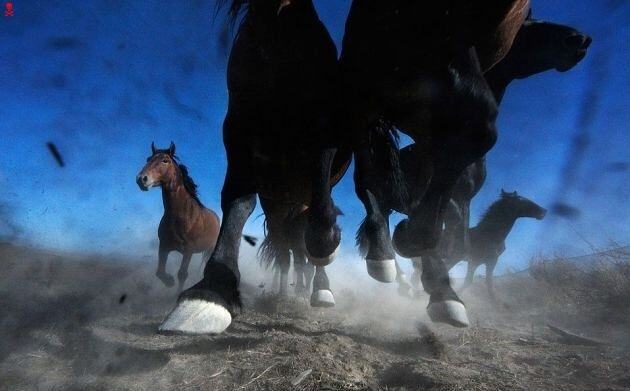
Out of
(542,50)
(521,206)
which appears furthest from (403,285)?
(542,50)

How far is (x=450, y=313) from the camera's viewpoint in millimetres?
2277

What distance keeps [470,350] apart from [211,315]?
2.16 m

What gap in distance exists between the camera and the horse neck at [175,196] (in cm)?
767

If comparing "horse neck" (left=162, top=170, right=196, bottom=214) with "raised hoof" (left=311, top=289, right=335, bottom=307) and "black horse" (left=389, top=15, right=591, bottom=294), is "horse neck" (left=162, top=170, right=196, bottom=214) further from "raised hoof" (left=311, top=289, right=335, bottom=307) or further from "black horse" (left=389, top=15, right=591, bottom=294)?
"black horse" (left=389, top=15, right=591, bottom=294)

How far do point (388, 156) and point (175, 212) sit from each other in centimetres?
650

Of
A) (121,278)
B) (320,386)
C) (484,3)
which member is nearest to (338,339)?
(320,386)

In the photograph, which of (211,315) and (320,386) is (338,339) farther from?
(211,315)

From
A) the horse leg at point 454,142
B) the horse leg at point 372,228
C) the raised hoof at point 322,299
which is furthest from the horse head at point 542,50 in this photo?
the raised hoof at point 322,299

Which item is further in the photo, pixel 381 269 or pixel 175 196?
pixel 175 196

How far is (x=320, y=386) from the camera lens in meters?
1.43

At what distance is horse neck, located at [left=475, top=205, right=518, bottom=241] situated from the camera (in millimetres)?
9875

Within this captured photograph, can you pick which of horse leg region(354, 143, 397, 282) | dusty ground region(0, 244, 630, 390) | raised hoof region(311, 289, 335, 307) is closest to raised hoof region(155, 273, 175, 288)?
dusty ground region(0, 244, 630, 390)

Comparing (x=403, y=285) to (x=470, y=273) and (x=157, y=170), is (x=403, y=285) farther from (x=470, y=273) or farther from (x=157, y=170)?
(x=157, y=170)

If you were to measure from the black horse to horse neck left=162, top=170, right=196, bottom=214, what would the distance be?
6162 millimetres
